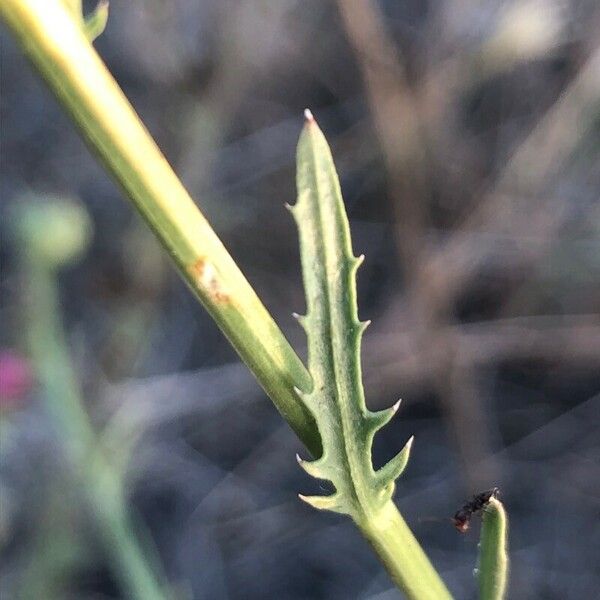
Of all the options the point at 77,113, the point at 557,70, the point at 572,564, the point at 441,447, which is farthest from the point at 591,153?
the point at 77,113

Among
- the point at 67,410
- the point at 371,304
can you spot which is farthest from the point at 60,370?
the point at 371,304

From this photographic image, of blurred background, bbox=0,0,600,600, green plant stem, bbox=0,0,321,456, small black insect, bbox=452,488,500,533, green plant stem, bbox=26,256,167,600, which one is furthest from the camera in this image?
blurred background, bbox=0,0,600,600

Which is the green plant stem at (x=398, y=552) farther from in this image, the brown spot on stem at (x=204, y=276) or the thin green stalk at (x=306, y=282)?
the brown spot on stem at (x=204, y=276)

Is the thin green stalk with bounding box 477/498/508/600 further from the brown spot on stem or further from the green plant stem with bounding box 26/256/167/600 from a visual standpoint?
the green plant stem with bounding box 26/256/167/600

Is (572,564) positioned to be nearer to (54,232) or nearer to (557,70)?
(557,70)

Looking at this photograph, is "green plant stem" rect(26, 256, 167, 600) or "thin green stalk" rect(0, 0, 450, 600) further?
"green plant stem" rect(26, 256, 167, 600)

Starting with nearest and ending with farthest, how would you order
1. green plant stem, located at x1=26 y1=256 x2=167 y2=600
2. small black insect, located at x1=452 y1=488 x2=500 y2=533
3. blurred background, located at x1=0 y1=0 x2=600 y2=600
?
small black insect, located at x1=452 y1=488 x2=500 y2=533 < green plant stem, located at x1=26 y1=256 x2=167 y2=600 < blurred background, located at x1=0 y1=0 x2=600 y2=600

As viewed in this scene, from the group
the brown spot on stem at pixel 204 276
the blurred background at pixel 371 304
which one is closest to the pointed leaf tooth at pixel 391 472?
the brown spot on stem at pixel 204 276

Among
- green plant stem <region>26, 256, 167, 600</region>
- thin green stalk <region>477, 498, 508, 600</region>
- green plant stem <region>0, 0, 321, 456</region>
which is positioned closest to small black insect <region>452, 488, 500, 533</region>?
thin green stalk <region>477, 498, 508, 600</region>
